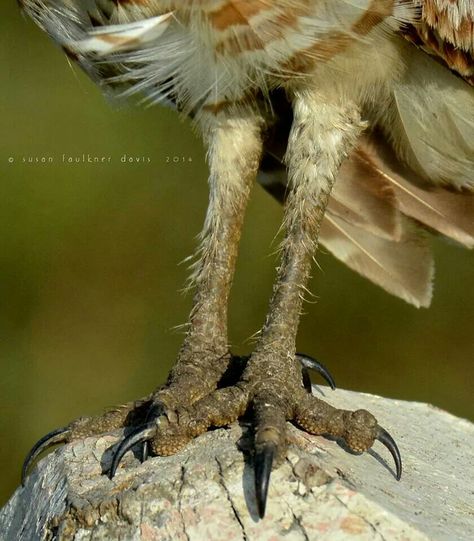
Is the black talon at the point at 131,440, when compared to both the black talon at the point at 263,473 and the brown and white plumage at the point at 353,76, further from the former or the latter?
the brown and white plumage at the point at 353,76

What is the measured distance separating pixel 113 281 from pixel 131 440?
3906mm

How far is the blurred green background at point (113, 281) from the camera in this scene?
252 inches

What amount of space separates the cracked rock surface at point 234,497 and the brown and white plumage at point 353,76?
3.29 feet

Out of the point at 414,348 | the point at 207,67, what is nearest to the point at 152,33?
the point at 207,67

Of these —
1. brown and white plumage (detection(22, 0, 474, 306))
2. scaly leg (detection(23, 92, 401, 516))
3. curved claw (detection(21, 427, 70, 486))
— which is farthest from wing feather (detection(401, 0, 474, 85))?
curved claw (detection(21, 427, 70, 486))

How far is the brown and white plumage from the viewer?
3055mm

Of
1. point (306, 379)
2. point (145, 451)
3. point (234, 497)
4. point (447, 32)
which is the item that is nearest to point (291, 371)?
point (306, 379)

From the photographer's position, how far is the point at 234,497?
243 cm

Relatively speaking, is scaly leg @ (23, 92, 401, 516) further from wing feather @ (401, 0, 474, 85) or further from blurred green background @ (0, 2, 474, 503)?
blurred green background @ (0, 2, 474, 503)

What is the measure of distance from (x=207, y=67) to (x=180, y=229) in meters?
3.37

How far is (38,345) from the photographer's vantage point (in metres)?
6.43

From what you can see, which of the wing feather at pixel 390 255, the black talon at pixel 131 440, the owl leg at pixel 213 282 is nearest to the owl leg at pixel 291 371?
the black talon at pixel 131 440

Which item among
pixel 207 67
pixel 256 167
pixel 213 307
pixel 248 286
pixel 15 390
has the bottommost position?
pixel 15 390

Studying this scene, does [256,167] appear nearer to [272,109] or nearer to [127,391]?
[272,109]
